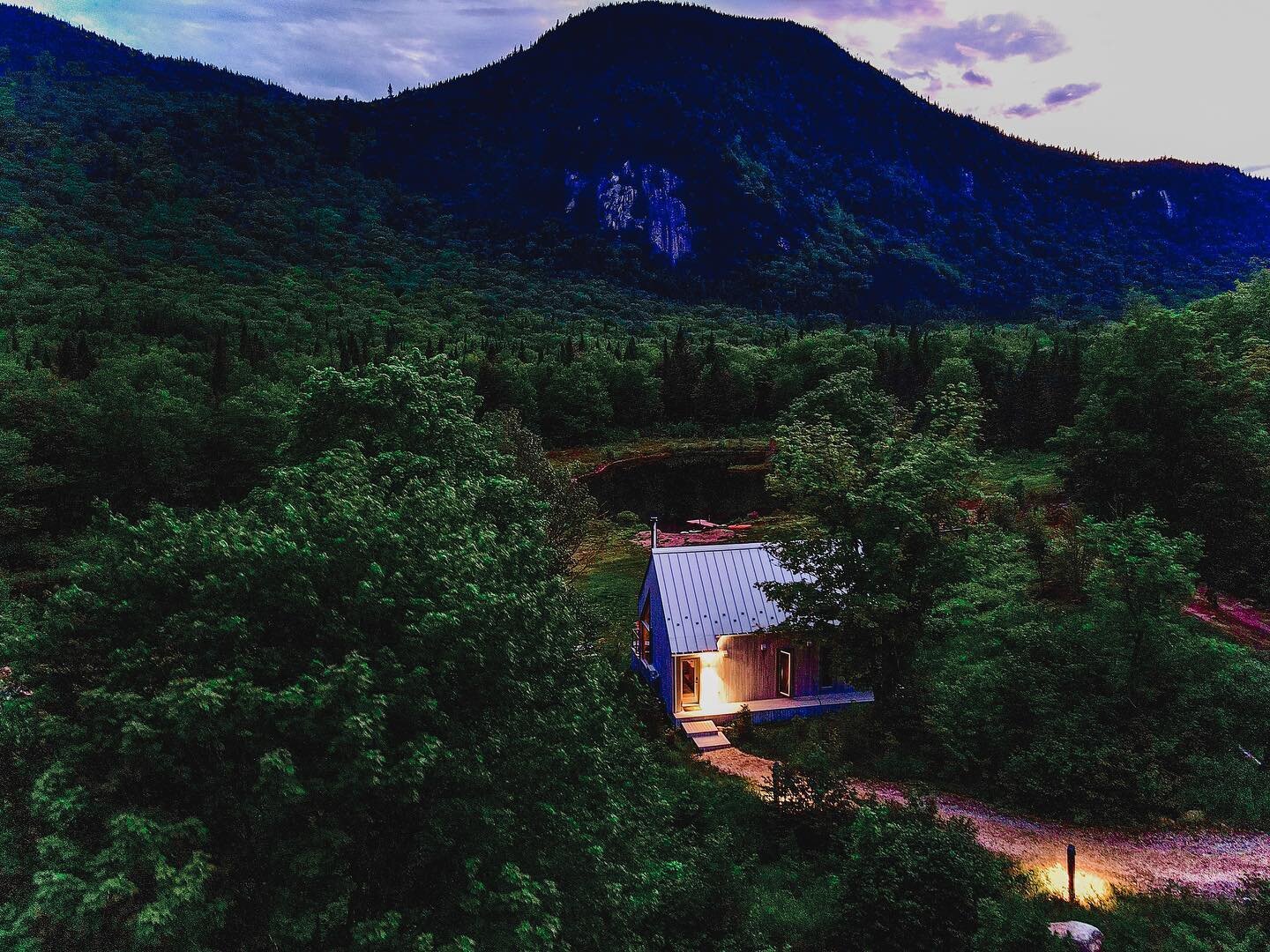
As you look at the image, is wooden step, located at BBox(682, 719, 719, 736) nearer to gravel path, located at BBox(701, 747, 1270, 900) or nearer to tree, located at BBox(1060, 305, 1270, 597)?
gravel path, located at BBox(701, 747, 1270, 900)

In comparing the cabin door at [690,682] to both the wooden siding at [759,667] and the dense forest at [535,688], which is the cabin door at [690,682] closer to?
the wooden siding at [759,667]

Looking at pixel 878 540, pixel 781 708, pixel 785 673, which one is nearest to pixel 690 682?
pixel 781 708

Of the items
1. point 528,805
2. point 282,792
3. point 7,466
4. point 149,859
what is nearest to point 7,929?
point 149,859

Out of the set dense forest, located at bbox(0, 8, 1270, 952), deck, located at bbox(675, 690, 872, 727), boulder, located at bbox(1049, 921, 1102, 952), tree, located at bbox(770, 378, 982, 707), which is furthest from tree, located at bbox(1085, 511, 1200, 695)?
deck, located at bbox(675, 690, 872, 727)

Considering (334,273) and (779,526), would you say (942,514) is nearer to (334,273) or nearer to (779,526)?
(779,526)

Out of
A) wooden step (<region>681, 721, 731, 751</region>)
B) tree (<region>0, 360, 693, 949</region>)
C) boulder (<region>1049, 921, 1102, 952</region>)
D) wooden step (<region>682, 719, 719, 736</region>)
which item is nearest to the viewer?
tree (<region>0, 360, 693, 949</region>)
